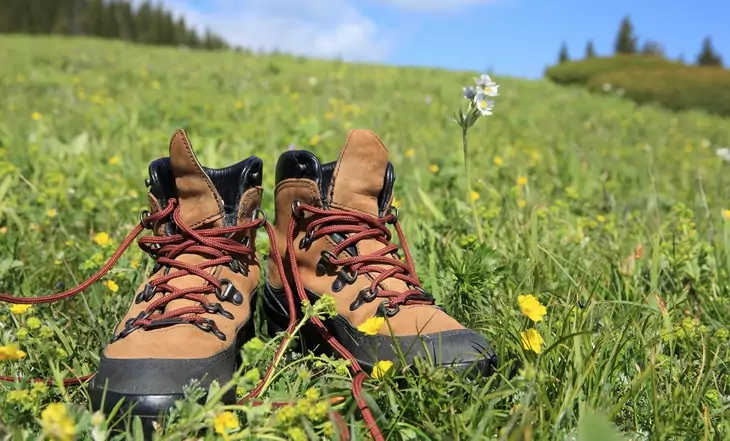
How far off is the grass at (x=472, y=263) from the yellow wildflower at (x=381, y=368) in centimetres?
3

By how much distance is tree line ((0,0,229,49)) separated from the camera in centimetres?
5569

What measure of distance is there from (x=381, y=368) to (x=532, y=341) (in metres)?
0.37

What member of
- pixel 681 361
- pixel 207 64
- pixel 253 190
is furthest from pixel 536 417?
pixel 207 64

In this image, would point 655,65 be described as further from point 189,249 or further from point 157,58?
point 189,249

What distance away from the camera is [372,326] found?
149cm

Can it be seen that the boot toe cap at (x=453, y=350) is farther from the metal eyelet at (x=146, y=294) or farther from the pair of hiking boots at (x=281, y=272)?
the metal eyelet at (x=146, y=294)

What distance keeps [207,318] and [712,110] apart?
1856 centimetres

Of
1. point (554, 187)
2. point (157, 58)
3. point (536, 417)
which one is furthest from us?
point (157, 58)

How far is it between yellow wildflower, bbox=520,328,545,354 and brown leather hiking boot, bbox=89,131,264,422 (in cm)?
71

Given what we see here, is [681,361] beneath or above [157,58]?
beneath

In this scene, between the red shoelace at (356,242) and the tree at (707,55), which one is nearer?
the red shoelace at (356,242)

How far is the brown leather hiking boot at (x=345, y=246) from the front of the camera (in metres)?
1.65

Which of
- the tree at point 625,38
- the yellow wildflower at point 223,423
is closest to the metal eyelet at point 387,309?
the yellow wildflower at point 223,423

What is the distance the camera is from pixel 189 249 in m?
1.70
